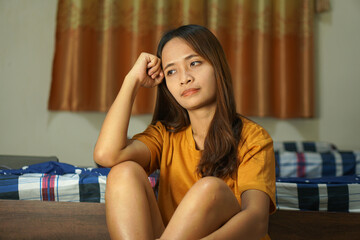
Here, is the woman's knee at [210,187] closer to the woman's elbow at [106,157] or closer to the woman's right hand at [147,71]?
the woman's elbow at [106,157]

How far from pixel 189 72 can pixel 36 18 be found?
1.91 m

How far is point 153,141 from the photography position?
1203 millimetres

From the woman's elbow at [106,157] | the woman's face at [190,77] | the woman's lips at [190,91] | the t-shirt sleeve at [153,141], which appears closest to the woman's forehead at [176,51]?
the woman's face at [190,77]

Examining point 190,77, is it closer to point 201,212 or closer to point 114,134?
point 114,134

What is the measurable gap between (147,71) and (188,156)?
326 mm

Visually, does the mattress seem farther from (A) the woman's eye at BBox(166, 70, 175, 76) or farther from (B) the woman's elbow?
(A) the woman's eye at BBox(166, 70, 175, 76)

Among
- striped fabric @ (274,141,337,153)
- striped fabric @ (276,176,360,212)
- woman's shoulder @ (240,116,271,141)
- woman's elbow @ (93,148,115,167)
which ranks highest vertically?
woman's shoulder @ (240,116,271,141)

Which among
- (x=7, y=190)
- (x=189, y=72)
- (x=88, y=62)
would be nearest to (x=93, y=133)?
(x=88, y=62)

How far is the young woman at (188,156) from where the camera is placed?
0.89 meters

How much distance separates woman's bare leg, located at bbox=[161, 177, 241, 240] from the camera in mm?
849

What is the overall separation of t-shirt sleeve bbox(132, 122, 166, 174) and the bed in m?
Answer: 0.10

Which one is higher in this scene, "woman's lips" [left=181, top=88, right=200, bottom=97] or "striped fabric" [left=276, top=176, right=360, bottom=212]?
"woman's lips" [left=181, top=88, right=200, bottom=97]

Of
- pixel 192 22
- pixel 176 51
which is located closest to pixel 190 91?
pixel 176 51

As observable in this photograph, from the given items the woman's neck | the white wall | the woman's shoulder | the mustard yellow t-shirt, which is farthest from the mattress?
the white wall
